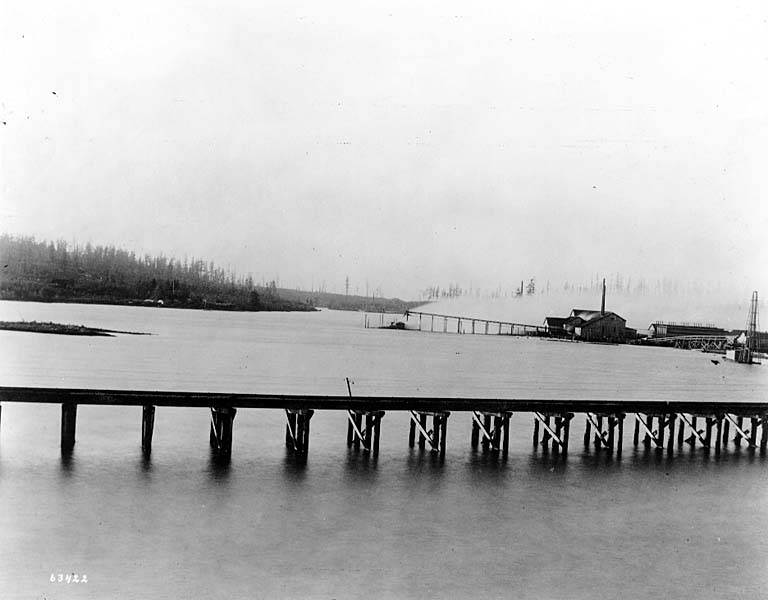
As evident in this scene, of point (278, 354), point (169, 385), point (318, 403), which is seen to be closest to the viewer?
point (318, 403)

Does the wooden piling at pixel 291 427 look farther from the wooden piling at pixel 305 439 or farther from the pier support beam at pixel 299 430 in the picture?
the wooden piling at pixel 305 439

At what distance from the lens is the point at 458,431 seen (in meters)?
40.7

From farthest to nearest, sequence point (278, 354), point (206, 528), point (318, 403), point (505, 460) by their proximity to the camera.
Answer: point (278, 354), point (505, 460), point (318, 403), point (206, 528)

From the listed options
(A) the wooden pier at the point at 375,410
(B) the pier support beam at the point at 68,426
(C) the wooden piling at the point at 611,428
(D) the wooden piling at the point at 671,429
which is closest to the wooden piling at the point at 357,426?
(A) the wooden pier at the point at 375,410

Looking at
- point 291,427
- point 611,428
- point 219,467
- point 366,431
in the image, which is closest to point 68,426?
point 219,467

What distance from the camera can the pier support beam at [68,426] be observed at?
88.5 feet

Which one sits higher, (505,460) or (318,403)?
(318,403)

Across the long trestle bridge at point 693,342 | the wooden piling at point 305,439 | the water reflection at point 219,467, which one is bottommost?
the water reflection at point 219,467

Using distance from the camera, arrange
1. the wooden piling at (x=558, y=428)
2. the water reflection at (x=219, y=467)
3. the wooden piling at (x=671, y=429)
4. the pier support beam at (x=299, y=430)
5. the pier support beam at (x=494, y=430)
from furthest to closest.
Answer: the wooden piling at (x=671, y=429) < the wooden piling at (x=558, y=428) < the pier support beam at (x=494, y=430) < the pier support beam at (x=299, y=430) < the water reflection at (x=219, y=467)

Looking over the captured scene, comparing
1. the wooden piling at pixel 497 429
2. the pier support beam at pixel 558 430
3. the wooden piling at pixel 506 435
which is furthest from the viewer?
the pier support beam at pixel 558 430

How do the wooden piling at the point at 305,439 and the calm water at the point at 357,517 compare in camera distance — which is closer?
the calm water at the point at 357,517

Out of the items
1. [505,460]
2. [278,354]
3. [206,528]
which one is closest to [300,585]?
[206,528]

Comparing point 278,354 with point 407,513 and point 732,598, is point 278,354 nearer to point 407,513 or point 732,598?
point 407,513

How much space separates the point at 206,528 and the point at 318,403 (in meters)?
9.03
